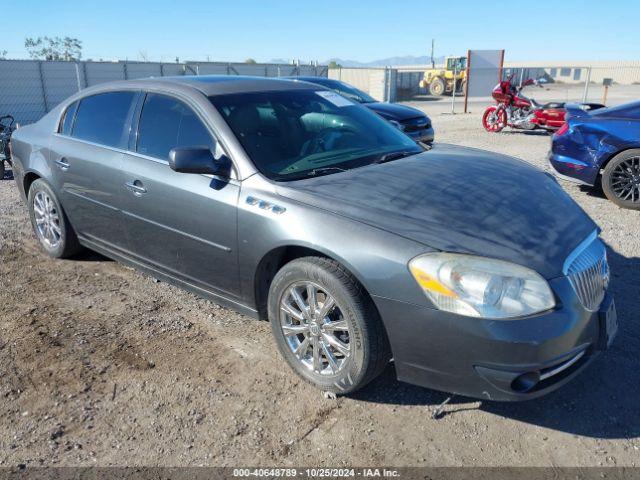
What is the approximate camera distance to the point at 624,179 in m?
6.42

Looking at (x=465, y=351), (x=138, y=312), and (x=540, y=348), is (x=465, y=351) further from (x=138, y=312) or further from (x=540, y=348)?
(x=138, y=312)

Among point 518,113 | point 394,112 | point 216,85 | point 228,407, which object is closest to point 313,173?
point 216,85

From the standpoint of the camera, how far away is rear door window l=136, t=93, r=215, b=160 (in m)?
3.52

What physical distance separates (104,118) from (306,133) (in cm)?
181

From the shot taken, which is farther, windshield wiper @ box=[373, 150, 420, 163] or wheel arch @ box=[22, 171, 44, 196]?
wheel arch @ box=[22, 171, 44, 196]

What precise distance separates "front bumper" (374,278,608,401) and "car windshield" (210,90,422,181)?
3.87ft

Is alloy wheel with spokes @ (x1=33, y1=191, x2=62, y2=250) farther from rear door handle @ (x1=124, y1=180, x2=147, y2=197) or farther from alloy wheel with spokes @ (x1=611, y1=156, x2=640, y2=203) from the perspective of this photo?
alloy wheel with spokes @ (x1=611, y1=156, x2=640, y2=203)

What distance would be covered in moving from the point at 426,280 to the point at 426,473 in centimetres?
87

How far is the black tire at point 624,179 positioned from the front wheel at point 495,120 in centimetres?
847

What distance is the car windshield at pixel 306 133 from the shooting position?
335 cm

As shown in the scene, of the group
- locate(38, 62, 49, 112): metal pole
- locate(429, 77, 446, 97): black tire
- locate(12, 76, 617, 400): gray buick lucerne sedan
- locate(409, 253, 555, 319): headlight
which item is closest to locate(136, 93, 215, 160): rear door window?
locate(12, 76, 617, 400): gray buick lucerne sedan

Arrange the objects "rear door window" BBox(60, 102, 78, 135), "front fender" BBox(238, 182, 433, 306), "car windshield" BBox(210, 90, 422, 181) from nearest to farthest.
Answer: "front fender" BBox(238, 182, 433, 306)
"car windshield" BBox(210, 90, 422, 181)
"rear door window" BBox(60, 102, 78, 135)

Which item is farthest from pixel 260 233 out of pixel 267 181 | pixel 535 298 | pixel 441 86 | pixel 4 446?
pixel 441 86

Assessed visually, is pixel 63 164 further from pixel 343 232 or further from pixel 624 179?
pixel 624 179
